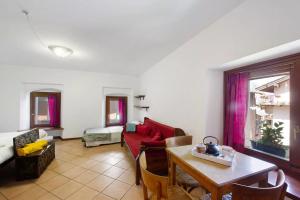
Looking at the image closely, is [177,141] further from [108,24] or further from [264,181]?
[108,24]

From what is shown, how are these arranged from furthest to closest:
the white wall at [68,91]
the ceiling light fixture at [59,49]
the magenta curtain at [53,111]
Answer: the magenta curtain at [53,111]
the white wall at [68,91]
the ceiling light fixture at [59,49]

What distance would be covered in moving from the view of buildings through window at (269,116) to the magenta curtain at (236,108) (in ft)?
0.32

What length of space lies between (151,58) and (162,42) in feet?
3.29

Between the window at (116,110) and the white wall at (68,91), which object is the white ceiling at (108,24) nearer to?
the white wall at (68,91)

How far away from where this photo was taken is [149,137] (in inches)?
142

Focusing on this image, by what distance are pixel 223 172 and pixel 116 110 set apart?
5055mm

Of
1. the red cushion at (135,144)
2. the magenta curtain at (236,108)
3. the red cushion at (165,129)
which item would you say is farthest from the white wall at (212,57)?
the red cushion at (135,144)

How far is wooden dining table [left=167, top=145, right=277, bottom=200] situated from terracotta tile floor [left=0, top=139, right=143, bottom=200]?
1.18 metres

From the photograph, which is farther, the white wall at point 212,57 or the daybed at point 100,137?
the daybed at point 100,137

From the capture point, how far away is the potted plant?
65.7 inches

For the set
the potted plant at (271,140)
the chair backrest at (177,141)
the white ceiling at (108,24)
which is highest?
the white ceiling at (108,24)

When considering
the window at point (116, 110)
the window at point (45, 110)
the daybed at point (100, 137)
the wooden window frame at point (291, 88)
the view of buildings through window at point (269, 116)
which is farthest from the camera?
the window at point (116, 110)

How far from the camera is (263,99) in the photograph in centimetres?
193

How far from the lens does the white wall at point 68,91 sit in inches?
168
